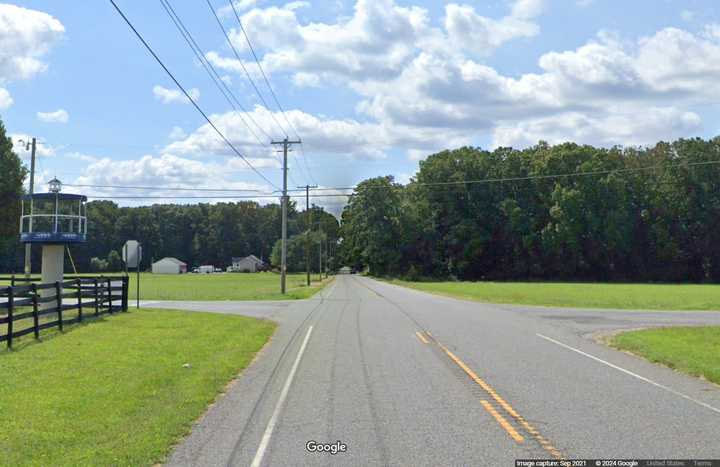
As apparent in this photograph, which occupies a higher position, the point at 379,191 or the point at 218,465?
the point at 379,191

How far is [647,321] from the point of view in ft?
88.6

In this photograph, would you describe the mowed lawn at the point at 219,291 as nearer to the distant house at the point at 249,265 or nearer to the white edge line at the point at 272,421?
the white edge line at the point at 272,421

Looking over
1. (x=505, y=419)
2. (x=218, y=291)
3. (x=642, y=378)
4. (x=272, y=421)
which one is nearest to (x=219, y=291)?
(x=218, y=291)

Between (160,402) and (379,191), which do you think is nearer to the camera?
(160,402)

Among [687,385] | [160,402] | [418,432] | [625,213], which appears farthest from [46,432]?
[625,213]

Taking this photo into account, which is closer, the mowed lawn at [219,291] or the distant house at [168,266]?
the mowed lawn at [219,291]

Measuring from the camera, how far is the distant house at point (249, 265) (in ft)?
574

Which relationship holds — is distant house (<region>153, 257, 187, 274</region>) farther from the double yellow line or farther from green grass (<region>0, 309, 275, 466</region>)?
the double yellow line

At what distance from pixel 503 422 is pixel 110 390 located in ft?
19.6

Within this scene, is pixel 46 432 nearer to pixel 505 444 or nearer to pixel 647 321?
pixel 505 444

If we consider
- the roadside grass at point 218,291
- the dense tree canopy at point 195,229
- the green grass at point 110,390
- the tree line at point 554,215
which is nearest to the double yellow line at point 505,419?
the green grass at point 110,390

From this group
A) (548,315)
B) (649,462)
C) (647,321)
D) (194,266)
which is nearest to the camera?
(649,462)

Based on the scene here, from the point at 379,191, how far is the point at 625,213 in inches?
1679

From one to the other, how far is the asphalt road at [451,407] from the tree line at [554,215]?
87742 mm
